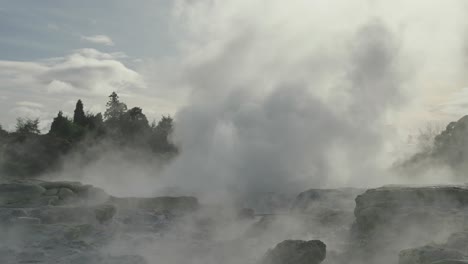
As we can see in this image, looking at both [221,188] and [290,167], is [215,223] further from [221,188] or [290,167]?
[290,167]

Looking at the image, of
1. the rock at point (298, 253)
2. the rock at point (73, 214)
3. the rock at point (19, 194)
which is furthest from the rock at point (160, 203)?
the rock at point (298, 253)

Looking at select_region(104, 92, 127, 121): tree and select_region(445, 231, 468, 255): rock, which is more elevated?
select_region(104, 92, 127, 121): tree

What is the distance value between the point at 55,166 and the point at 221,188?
12222mm

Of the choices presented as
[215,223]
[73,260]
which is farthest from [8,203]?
[215,223]

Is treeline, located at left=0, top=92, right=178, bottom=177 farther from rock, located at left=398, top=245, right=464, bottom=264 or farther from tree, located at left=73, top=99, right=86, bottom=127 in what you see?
rock, located at left=398, top=245, right=464, bottom=264

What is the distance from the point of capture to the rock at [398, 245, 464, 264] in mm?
9016

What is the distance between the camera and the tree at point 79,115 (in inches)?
1879

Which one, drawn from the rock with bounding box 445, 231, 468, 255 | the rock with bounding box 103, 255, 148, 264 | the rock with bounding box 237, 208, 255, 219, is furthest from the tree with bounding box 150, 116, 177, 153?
the rock with bounding box 445, 231, 468, 255

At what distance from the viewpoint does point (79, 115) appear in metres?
48.1

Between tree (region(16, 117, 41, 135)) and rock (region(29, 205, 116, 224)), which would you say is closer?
rock (region(29, 205, 116, 224))

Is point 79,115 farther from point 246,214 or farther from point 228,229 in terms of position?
point 228,229

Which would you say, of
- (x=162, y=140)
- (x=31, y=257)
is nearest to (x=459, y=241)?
(x=31, y=257)

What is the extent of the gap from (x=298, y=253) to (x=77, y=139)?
100.0 ft

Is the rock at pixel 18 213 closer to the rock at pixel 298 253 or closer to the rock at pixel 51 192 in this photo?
the rock at pixel 51 192
